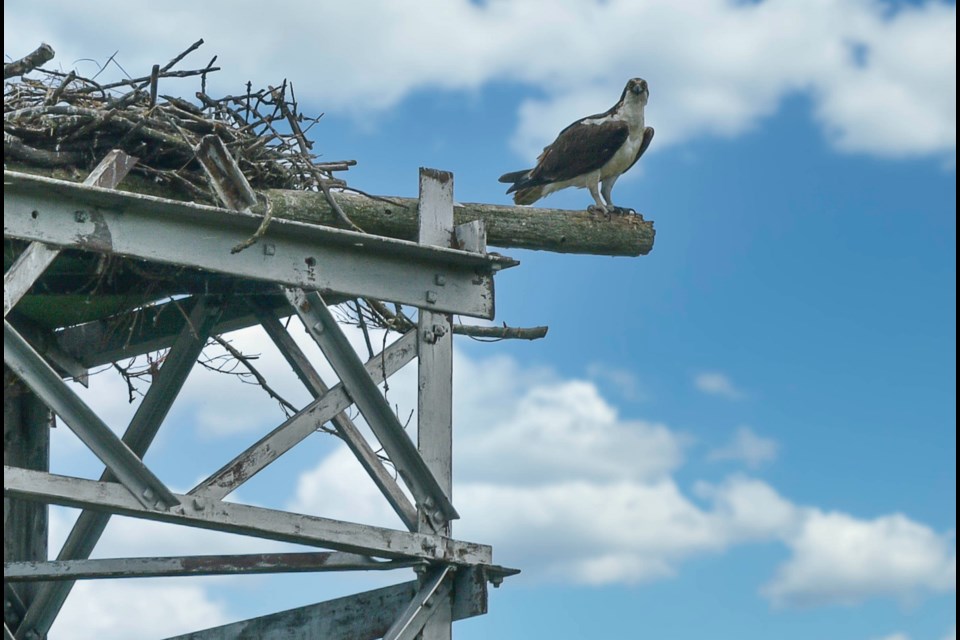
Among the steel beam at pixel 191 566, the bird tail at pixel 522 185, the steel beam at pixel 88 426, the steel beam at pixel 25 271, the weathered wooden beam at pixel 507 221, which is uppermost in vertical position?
the bird tail at pixel 522 185

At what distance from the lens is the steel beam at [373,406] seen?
5.73m

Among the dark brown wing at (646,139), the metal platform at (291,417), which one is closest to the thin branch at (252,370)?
the metal platform at (291,417)

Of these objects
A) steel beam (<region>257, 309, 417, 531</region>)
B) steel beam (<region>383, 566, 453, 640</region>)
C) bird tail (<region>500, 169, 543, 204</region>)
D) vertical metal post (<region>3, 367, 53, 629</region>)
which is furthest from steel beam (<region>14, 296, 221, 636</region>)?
bird tail (<region>500, 169, 543, 204</region>)

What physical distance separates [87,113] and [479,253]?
5.87 feet

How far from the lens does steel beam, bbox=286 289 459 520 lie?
573cm

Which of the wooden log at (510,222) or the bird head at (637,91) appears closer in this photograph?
the wooden log at (510,222)

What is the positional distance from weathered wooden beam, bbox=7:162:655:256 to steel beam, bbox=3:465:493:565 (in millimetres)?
1494

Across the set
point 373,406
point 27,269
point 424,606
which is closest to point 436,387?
point 373,406

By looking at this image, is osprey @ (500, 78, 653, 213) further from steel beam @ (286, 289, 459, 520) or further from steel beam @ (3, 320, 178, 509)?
steel beam @ (3, 320, 178, 509)

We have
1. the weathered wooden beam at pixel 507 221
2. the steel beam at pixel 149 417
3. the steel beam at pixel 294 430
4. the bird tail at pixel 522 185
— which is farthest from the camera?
the bird tail at pixel 522 185

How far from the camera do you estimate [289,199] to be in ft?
20.9

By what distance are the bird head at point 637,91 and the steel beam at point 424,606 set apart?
4961 mm

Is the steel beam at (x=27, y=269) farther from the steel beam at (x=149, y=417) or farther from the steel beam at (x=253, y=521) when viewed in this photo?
the steel beam at (x=149, y=417)

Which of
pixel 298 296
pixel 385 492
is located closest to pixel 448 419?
pixel 385 492
